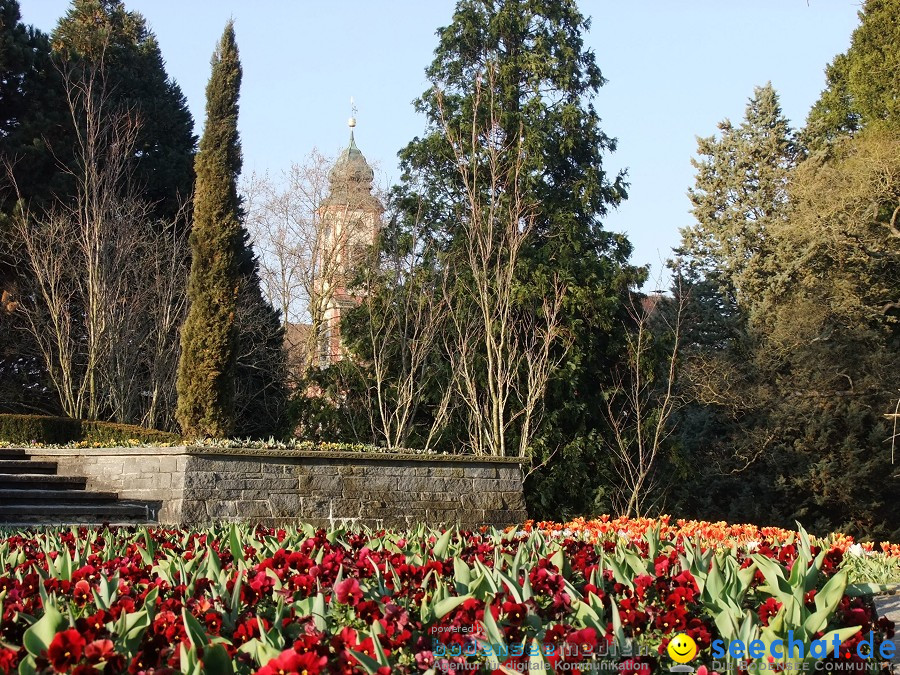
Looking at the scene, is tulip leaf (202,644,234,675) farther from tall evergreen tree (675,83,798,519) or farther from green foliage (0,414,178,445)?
tall evergreen tree (675,83,798,519)

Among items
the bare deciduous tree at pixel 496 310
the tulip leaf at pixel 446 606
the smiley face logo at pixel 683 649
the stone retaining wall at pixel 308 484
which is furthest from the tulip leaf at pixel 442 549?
the bare deciduous tree at pixel 496 310

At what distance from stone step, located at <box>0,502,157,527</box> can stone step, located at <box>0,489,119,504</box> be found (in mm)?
292

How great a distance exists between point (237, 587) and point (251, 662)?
0.51 metres

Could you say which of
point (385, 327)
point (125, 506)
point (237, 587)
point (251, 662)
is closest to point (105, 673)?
point (251, 662)

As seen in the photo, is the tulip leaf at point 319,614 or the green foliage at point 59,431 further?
the green foliage at point 59,431

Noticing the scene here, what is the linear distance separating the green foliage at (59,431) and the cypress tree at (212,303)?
1.30 metres

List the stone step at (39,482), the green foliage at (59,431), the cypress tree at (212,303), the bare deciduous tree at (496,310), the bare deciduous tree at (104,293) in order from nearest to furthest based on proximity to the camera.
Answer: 1. the stone step at (39,482)
2. the cypress tree at (212,303)
3. the bare deciduous tree at (496,310)
4. the green foliage at (59,431)
5. the bare deciduous tree at (104,293)

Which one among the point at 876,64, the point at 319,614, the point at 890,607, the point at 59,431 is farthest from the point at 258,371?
the point at 319,614

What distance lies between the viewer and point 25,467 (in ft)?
33.9

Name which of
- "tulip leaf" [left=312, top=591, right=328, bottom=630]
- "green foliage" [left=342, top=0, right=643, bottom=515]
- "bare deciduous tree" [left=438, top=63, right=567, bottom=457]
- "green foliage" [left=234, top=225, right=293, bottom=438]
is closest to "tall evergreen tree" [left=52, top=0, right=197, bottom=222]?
"green foliage" [left=234, top=225, right=293, bottom=438]

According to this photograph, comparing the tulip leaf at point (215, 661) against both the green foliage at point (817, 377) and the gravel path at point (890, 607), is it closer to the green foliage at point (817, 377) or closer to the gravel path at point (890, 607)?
the gravel path at point (890, 607)

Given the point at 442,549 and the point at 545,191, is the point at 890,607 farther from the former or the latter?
the point at 545,191

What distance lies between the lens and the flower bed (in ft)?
7.85

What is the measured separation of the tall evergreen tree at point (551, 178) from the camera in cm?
1395
